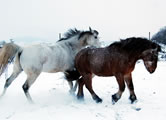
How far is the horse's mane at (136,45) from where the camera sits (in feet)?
16.4

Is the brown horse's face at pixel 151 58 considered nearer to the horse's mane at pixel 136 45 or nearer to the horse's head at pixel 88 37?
the horse's mane at pixel 136 45

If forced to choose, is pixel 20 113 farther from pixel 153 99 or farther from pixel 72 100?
pixel 153 99

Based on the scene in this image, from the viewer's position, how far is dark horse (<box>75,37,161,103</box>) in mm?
4969

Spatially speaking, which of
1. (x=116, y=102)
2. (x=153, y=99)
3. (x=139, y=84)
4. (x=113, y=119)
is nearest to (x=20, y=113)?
(x=113, y=119)

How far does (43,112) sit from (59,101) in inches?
48.2

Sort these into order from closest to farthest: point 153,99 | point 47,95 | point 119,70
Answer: point 119,70, point 153,99, point 47,95

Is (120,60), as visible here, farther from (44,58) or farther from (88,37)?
(88,37)

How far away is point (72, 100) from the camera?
5.79m

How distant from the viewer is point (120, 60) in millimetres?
5152

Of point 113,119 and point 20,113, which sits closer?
point 113,119

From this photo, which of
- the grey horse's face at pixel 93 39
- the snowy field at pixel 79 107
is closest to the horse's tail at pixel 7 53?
the snowy field at pixel 79 107

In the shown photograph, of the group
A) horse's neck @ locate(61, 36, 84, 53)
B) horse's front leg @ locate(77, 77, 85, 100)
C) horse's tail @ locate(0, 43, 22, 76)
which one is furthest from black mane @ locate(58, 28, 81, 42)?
horse's tail @ locate(0, 43, 22, 76)

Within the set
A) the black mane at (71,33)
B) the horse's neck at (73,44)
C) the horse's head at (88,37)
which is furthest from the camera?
the black mane at (71,33)

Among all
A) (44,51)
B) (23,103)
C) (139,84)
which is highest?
(44,51)
